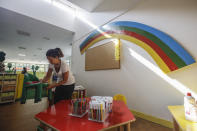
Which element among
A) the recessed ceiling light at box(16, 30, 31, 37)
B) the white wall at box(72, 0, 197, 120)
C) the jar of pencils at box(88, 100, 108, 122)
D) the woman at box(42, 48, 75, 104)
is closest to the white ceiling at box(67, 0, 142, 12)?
the white wall at box(72, 0, 197, 120)

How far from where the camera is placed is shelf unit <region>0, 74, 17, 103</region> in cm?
273

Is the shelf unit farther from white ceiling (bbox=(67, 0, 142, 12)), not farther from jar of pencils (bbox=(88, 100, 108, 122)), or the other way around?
jar of pencils (bbox=(88, 100, 108, 122))

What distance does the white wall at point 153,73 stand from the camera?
4.56 ft

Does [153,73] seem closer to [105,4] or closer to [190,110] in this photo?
[190,110]

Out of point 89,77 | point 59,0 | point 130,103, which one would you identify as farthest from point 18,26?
point 130,103

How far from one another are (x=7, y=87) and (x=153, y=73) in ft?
13.9

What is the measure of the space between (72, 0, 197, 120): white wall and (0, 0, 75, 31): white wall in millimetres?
2416

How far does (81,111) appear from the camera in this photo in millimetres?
770

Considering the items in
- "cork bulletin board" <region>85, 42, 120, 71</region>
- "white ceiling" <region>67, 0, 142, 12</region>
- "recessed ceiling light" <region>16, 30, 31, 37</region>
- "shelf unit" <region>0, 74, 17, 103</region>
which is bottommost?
"shelf unit" <region>0, 74, 17, 103</region>

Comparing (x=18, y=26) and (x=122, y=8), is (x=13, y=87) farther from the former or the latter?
(x=122, y=8)

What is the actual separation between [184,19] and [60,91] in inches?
91.5

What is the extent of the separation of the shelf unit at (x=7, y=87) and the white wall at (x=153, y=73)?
303 centimetres

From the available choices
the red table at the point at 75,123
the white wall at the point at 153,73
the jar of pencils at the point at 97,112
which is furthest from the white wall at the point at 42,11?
the jar of pencils at the point at 97,112

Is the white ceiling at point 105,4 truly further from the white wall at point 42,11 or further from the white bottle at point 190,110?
the white bottle at point 190,110
